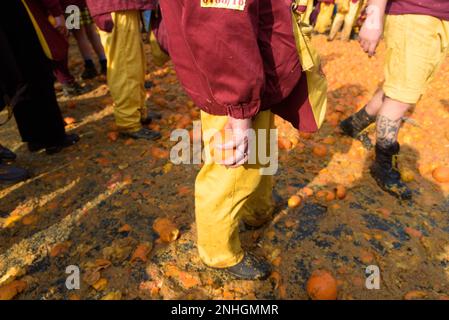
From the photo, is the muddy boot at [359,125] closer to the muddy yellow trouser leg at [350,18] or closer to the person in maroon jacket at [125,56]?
the person in maroon jacket at [125,56]

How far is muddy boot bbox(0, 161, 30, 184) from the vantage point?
10.1 feet

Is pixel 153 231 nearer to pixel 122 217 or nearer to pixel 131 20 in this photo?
pixel 122 217

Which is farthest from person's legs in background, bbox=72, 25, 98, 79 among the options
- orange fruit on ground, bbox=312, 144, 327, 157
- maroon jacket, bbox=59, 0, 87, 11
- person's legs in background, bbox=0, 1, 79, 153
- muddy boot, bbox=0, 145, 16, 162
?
orange fruit on ground, bbox=312, 144, 327, 157

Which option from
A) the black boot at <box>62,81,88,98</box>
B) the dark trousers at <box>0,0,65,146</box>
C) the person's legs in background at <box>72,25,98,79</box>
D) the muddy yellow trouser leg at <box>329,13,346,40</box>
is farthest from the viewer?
the muddy yellow trouser leg at <box>329,13,346,40</box>

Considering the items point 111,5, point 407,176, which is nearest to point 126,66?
point 111,5

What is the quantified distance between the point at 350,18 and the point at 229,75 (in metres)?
6.24

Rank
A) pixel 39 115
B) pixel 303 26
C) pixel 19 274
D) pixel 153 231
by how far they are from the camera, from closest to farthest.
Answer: pixel 303 26, pixel 19 274, pixel 153 231, pixel 39 115

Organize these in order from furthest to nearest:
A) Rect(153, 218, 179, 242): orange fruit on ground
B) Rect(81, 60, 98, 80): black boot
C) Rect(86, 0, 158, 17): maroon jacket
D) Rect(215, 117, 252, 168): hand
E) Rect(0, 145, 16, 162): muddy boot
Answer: Rect(81, 60, 98, 80): black boot → Rect(0, 145, 16, 162): muddy boot → Rect(86, 0, 158, 17): maroon jacket → Rect(153, 218, 179, 242): orange fruit on ground → Rect(215, 117, 252, 168): hand

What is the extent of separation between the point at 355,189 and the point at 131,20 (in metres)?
2.67

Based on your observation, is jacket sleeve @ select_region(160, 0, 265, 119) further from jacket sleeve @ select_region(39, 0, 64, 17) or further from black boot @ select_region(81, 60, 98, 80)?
black boot @ select_region(81, 60, 98, 80)

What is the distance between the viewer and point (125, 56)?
10.9 ft

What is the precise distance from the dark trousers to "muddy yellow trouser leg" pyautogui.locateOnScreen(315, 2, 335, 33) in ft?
19.3
